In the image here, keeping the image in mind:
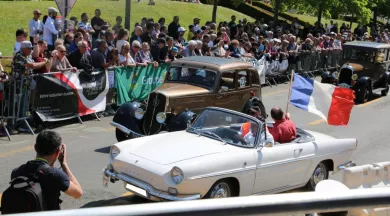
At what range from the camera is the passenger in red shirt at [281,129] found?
8.79 metres

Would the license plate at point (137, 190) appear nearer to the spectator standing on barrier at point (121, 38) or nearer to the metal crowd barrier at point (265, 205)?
the metal crowd barrier at point (265, 205)

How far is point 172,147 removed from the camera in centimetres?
793

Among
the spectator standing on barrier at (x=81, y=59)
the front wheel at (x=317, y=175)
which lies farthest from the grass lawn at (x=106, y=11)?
the front wheel at (x=317, y=175)

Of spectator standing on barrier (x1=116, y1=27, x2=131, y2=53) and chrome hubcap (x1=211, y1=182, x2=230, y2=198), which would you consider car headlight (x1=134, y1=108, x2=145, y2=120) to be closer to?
chrome hubcap (x1=211, y1=182, x2=230, y2=198)

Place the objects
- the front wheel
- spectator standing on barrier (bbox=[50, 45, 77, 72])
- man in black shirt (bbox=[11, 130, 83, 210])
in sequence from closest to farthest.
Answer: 1. man in black shirt (bbox=[11, 130, 83, 210])
2. the front wheel
3. spectator standing on barrier (bbox=[50, 45, 77, 72])

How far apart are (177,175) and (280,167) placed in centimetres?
179

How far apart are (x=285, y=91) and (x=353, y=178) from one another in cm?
1281

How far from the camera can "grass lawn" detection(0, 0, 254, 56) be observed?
2383 centimetres

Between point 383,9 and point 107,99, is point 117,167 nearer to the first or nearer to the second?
point 107,99

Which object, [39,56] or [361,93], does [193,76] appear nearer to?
[39,56]

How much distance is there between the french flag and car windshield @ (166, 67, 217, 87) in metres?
2.48

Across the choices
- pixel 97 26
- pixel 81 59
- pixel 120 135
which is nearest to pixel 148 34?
pixel 97 26

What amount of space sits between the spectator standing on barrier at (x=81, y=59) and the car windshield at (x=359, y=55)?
10.9 metres

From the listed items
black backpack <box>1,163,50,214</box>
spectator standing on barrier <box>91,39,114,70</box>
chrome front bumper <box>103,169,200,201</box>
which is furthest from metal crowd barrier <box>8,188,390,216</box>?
Answer: spectator standing on barrier <box>91,39,114,70</box>
